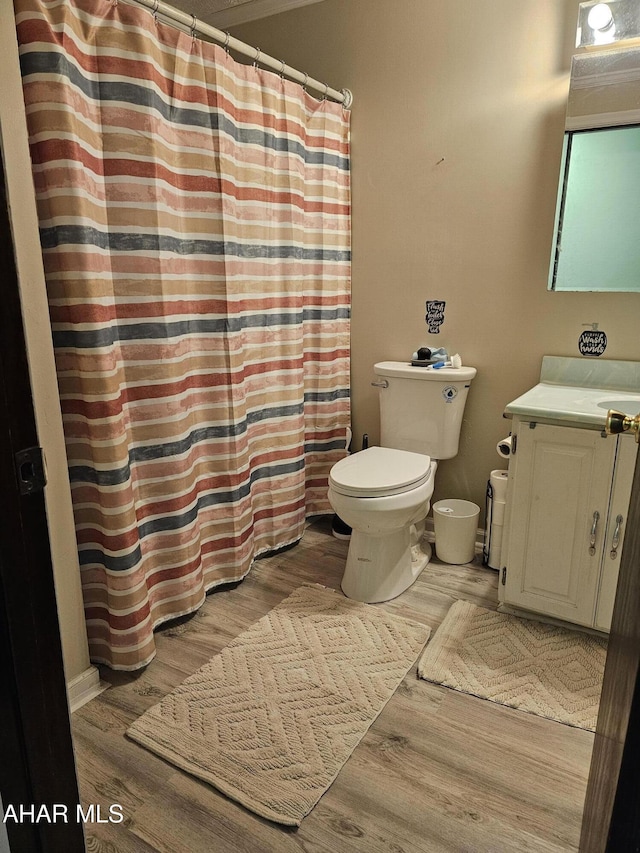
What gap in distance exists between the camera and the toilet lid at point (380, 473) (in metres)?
2.14

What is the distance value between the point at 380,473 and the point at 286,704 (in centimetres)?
88

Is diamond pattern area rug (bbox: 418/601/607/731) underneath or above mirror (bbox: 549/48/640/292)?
underneath

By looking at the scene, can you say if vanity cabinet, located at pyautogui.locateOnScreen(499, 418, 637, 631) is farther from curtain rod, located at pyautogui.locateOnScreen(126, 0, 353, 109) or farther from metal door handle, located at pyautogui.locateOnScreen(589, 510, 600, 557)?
curtain rod, located at pyautogui.locateOnScreen(126, 0, 353, 109)

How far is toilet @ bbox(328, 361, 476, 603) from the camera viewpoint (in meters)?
2.17

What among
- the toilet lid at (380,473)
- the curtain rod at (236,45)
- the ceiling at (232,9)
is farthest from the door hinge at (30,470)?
the ceiling at (232,9)

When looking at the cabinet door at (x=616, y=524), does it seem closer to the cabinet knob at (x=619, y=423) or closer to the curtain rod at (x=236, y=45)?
the cabinet knob at (x=619, y=423)

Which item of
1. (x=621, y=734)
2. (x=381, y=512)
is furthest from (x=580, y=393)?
(x=621, y=734)

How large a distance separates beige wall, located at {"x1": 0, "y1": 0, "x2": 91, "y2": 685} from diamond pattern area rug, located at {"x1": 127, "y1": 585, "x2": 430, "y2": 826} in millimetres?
372

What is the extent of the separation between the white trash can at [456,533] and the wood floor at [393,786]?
0.83 metres

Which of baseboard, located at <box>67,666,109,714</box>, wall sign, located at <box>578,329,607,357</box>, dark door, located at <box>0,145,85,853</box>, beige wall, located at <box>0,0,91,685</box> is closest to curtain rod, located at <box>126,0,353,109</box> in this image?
beige wall, located at <box>0,0,91,685</box>

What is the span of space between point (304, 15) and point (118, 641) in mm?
2750

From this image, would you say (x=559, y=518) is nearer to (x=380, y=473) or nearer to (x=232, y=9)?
(x=380, y=473)

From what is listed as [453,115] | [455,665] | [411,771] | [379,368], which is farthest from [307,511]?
[453,115]

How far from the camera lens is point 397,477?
221cm
